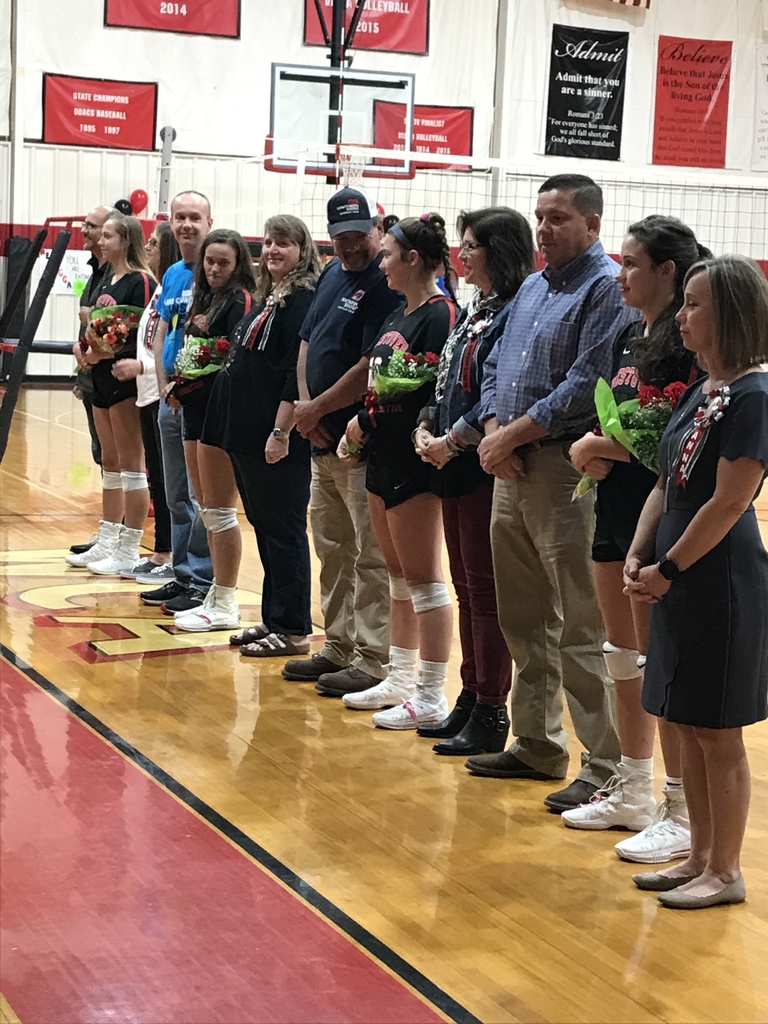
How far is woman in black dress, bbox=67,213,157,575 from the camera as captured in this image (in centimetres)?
650

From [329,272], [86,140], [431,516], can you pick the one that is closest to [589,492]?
[431,516]

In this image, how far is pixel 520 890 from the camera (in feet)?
10.2

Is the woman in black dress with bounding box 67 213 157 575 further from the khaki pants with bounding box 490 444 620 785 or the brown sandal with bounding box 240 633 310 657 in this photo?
the khaki pants with bounding box 490 444 620 785

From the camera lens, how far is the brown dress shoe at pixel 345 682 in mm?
4766

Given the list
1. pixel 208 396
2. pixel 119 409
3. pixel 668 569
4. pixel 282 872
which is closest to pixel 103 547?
pixel 119 409

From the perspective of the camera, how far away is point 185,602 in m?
5.95

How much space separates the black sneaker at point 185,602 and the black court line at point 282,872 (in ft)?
4.05

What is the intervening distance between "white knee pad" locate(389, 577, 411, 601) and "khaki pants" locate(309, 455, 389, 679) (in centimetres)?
25

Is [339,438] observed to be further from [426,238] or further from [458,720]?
[458,720]

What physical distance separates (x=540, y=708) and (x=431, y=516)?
0.75m

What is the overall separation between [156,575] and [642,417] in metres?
3.93

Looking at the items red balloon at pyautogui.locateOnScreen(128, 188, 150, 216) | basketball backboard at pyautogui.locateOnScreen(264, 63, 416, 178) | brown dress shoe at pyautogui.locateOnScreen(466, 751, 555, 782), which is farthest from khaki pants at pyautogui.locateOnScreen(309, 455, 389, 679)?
red balloon at pyautogui.locateOnScreen(128, 188, 150, 216)

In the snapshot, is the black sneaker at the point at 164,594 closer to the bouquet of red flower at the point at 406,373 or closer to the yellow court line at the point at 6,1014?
the bouquet of red flower at the point at 406,373

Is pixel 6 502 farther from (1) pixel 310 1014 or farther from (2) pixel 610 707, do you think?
(1) pixel 310 1014
